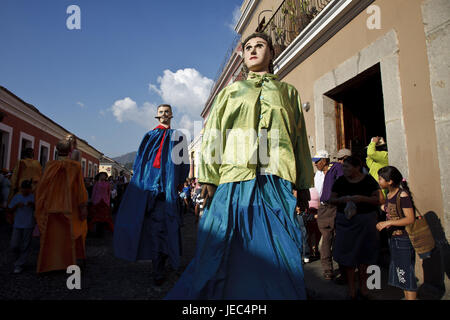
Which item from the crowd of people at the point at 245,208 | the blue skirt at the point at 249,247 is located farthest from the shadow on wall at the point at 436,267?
the blue skirt at the point at 249,247

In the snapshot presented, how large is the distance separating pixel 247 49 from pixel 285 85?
45 cm

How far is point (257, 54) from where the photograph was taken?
2.15 m

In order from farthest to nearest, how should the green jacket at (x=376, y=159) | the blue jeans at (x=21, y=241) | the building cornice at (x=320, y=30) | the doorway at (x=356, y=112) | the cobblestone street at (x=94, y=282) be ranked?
1. the doorway at (x=356, y=112)
2. the building cornice at (x=320, y=30)
3. the green jacket at (x=376, y=159)
4. the blue jeans at (x=21, y=241)
5. the cobblestone street at (x=94, y=282)

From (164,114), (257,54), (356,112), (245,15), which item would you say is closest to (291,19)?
(356,112)

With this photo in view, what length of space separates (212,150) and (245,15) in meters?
11.2

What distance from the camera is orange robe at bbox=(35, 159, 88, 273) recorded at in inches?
139

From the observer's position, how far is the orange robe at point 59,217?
3543 millimetres

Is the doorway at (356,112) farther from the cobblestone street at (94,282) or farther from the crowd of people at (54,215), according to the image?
the crowd of people at (54,215)

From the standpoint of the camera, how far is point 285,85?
2.06 m

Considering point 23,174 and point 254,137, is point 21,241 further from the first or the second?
point 254,137

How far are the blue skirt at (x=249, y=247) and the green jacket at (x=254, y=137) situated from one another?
95mm

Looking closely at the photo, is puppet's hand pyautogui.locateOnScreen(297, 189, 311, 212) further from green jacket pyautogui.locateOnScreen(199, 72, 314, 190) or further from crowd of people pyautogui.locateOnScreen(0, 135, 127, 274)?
crowd of people pyautogui.locateOnScreen(0, 135, 127, 274)
